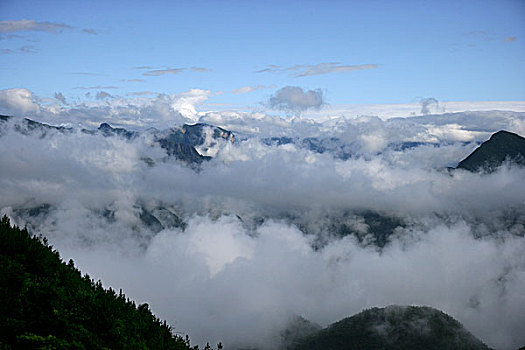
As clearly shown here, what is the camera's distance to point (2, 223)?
52062mm

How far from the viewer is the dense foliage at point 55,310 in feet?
113

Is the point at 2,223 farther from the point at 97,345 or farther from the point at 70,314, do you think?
the point at 97,345

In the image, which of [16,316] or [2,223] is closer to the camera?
[16,316]

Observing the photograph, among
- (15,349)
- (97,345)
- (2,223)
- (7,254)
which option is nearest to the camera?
(15,349)

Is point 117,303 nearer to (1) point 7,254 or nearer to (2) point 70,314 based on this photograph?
(2) point 70,314

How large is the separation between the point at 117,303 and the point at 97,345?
13754 mm

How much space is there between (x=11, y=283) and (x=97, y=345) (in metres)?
12.6

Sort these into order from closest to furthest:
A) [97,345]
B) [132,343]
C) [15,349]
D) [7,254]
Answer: [15,349], [97,345], [132,343], [7,254]

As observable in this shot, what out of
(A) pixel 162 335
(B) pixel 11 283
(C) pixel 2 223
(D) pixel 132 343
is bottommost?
(A) pixel 162 335

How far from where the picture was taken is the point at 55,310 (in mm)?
36625

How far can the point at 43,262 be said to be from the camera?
4872 cm

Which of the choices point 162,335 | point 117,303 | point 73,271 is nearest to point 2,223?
point 73,271

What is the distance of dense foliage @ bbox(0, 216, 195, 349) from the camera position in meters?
34.6

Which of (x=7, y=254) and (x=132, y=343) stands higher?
(x=7, y=254)
